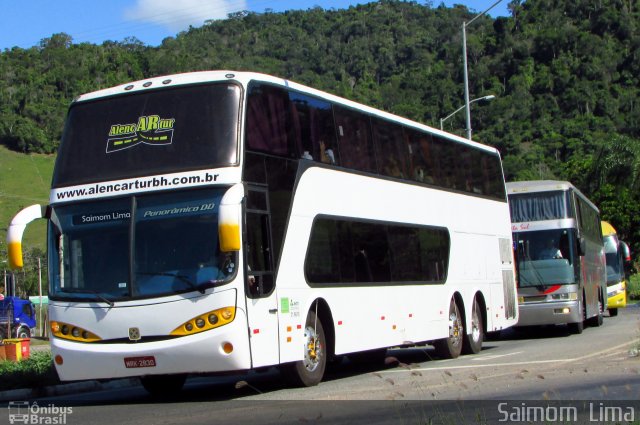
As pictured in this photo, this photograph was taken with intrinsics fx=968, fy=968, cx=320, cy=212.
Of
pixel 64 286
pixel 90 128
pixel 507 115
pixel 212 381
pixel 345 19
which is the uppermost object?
pixel 345 19

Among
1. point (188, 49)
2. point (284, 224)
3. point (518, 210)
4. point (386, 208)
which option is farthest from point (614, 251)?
point (188, 49)

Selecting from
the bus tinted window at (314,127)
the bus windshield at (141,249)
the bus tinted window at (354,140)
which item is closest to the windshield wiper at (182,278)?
the bus windshield at (141,249)

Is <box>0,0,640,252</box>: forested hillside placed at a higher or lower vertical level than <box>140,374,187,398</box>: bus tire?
higher

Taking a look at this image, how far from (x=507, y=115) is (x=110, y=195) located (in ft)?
306

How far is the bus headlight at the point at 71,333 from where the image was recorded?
11676mm

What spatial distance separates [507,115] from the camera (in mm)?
101938

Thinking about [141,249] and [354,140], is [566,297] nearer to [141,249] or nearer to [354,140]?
[354,140]

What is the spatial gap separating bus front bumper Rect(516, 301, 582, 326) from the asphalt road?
20.5ft

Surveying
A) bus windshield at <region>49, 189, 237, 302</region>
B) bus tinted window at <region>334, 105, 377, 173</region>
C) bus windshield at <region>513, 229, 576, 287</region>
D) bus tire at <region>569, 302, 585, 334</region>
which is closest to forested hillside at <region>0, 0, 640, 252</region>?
bus tire at <region>569, 302, 585, 334</region>

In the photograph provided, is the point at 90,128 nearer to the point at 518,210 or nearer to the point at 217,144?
the point at 217,144

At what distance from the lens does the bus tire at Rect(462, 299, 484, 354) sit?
19.1 metres

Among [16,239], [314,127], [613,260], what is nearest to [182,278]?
[16,239]

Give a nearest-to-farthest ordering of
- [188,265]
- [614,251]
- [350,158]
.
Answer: [188,265], [350,158], [614,251]

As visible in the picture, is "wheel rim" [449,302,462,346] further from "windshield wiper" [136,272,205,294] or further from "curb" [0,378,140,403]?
"windshield wiper" [136,272,205,294]
